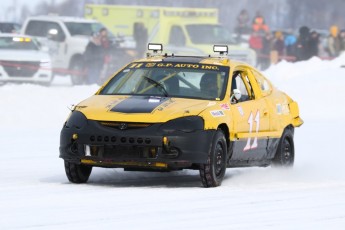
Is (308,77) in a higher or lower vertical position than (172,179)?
lower

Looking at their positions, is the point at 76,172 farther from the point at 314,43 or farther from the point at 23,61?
the point at 314,43

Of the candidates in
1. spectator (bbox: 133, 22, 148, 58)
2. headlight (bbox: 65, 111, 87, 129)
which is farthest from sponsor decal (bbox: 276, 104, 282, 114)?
spectator (bbox: 133, 22, 148, 58)

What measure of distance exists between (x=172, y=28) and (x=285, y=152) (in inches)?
844

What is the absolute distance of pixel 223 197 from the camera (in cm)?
1052

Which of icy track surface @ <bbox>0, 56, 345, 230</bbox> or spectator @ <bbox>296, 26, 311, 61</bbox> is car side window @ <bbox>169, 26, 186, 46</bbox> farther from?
icy track surface @ <bbox>0, 56, 345, 230</bbox>

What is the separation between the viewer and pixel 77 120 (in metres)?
11.1

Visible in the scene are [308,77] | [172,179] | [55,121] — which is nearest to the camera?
[172,179]

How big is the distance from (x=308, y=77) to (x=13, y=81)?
759 centimetres

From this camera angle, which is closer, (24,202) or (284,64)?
(24,202)

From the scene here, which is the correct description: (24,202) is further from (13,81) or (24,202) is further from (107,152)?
(13,81)

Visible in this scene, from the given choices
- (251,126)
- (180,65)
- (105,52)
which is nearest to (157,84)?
(180,65)

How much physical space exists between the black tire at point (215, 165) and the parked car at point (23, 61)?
62.5ft

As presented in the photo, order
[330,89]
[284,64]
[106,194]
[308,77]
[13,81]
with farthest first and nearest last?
[284,64] < [13,81] < [308,77] < [330,89] < [106,194]

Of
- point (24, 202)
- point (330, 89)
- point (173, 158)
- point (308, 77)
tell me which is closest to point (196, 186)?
point (173, 158)
